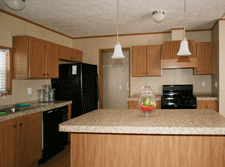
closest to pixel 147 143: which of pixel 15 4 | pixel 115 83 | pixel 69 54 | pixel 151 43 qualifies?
pixel 15 4

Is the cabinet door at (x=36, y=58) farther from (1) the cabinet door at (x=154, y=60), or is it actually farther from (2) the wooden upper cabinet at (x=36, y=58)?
(1) the cabinet door at (x=154, y=60)

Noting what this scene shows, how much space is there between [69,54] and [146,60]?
1.86m

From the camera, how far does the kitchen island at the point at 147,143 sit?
1544mm

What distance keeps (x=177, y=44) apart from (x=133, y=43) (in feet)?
3.90

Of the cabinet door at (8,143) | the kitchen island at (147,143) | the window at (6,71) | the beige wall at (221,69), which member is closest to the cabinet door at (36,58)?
the window at (6,71)

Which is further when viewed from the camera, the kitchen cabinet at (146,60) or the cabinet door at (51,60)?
the kitchen cabinet at (146,60)

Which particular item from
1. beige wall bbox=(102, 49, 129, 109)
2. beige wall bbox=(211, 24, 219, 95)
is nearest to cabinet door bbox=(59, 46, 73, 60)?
beige wall bbox=(102, 49, 129, 109)

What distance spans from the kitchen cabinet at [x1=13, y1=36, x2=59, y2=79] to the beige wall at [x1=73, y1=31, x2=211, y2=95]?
5.82 feet

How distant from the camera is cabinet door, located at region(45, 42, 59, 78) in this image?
3.50 m

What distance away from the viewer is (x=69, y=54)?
→ 427 cm

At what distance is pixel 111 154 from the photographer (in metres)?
1.69

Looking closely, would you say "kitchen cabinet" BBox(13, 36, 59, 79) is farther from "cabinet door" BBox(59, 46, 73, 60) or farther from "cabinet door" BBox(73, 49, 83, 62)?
"cabinet door" BBox(73, 49, 83, 62)

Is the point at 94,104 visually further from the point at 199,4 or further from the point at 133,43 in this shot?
the point at 199,4

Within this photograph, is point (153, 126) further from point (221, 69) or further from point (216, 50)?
point (216, 50)
